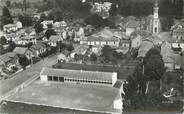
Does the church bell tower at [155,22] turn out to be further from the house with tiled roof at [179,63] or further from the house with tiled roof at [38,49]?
the house with tiled roof at [38,49]

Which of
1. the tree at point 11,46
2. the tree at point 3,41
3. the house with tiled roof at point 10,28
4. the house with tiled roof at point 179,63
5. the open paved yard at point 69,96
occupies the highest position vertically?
the house with tiled roof at point 10,28

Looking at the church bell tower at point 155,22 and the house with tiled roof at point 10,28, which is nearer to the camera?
the church bell tower at point 155,22

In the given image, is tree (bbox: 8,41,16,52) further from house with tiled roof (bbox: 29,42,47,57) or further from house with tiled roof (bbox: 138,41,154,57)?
house with tiled roof (bbox: 138,41,154,57)

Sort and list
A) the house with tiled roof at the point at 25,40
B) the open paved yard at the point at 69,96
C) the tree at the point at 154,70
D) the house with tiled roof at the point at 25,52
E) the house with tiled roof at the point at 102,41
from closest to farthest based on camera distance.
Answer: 1. the open paved yard at the point at 69,96
2. the tree at the point at 154,70
3. the house with tiled roof at the point at 25,52
4. the house with tiled roof at the point at 102,41
5. the house with tiled roof at the point at 25,40

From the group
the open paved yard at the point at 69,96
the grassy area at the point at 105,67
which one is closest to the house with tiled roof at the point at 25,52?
the grassy area at the point at 105,67

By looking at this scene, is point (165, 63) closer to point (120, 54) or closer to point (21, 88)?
point (120, 54)

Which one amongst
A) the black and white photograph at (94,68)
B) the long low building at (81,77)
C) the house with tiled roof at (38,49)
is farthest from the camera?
the house with tiled roof at (38,49)

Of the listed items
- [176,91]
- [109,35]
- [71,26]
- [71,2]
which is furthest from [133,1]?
[176,91]

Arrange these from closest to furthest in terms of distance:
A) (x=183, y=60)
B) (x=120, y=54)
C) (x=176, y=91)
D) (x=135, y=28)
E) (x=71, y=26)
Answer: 1. (x=176, y=91)
2. (x=183, y=60)
3. (x=120, y=54)
4. (x=135, y=28)
5. (x=71, y=26)

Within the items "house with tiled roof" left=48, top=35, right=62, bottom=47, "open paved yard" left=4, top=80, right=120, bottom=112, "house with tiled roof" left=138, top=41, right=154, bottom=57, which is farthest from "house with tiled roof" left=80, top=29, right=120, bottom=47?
"open paved yard" left=4, top=80, right=120, bottom=112
